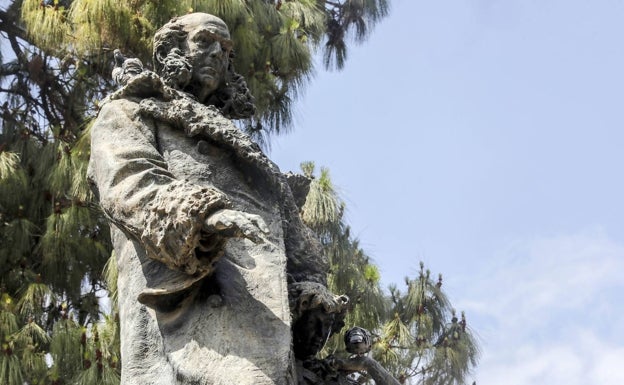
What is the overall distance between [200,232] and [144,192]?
0.96ft

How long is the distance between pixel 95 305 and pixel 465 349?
9.19 feet

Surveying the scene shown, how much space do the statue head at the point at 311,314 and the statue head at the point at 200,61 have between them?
927 mm

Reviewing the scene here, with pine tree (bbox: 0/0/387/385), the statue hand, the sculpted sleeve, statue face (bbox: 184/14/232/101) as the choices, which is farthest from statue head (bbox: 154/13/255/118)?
pine tree (bbox: 0/0/387/385)

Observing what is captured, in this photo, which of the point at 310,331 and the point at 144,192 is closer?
the point at 144,192

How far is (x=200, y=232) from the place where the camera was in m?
4.12

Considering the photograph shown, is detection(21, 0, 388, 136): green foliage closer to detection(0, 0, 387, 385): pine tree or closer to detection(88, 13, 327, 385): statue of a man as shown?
detection(0, 0, 387, 385): pine tree

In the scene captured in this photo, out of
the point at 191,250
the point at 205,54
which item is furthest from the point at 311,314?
the point at 205,54

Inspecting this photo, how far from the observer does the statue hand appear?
3.98 meters

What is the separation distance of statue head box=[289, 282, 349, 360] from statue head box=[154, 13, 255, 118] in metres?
0.93

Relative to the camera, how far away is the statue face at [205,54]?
16.9 feet

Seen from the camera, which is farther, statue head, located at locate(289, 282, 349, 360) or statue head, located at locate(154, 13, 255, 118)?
statue head, located at locate(154, 13, 255, 118)

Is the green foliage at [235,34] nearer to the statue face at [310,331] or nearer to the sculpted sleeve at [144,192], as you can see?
the sculpted sleeve at [144,192]

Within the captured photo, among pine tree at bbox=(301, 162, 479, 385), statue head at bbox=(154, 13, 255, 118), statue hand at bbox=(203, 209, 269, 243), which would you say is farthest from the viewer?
pine tree at bbox=(301, 162, 479, 385)

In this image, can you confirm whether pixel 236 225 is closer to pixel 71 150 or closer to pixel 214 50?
pixel 214 50
